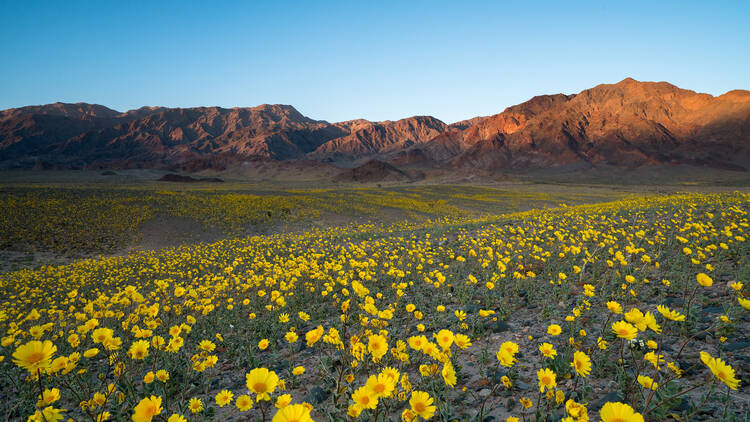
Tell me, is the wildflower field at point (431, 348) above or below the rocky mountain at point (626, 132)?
below

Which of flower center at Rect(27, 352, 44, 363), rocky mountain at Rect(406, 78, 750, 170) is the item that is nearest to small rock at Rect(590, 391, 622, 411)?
flower center at Rect(27, 352, 44, 363)

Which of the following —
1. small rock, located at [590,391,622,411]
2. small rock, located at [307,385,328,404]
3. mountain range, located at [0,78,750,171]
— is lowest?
small rock, located at [307,385,328,404]

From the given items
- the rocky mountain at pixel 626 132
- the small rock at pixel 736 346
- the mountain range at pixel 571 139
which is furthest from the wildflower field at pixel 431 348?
the rocky mountain at pixel 626 132

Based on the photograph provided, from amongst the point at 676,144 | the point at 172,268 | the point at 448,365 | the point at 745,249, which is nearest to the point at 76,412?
the point at 448,365

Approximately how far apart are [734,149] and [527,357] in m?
183

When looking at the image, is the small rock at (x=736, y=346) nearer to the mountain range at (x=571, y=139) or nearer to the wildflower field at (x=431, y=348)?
the wildflower field at (x=431, y=348)

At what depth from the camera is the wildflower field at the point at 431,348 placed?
2469mm

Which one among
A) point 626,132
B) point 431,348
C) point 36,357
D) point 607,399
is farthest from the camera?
point 626,132

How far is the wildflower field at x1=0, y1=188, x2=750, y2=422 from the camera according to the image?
2.47 m

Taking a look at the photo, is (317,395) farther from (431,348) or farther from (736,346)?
(736,346)

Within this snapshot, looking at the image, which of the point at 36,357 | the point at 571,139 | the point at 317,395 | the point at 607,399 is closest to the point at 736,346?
the point at 607,399

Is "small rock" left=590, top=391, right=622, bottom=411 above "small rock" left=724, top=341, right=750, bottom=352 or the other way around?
the other way around

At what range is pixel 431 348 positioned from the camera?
263 cm

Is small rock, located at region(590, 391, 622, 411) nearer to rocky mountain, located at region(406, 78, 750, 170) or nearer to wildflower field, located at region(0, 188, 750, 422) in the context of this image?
wildflower field, located at region(0, 188, 750, 422)
